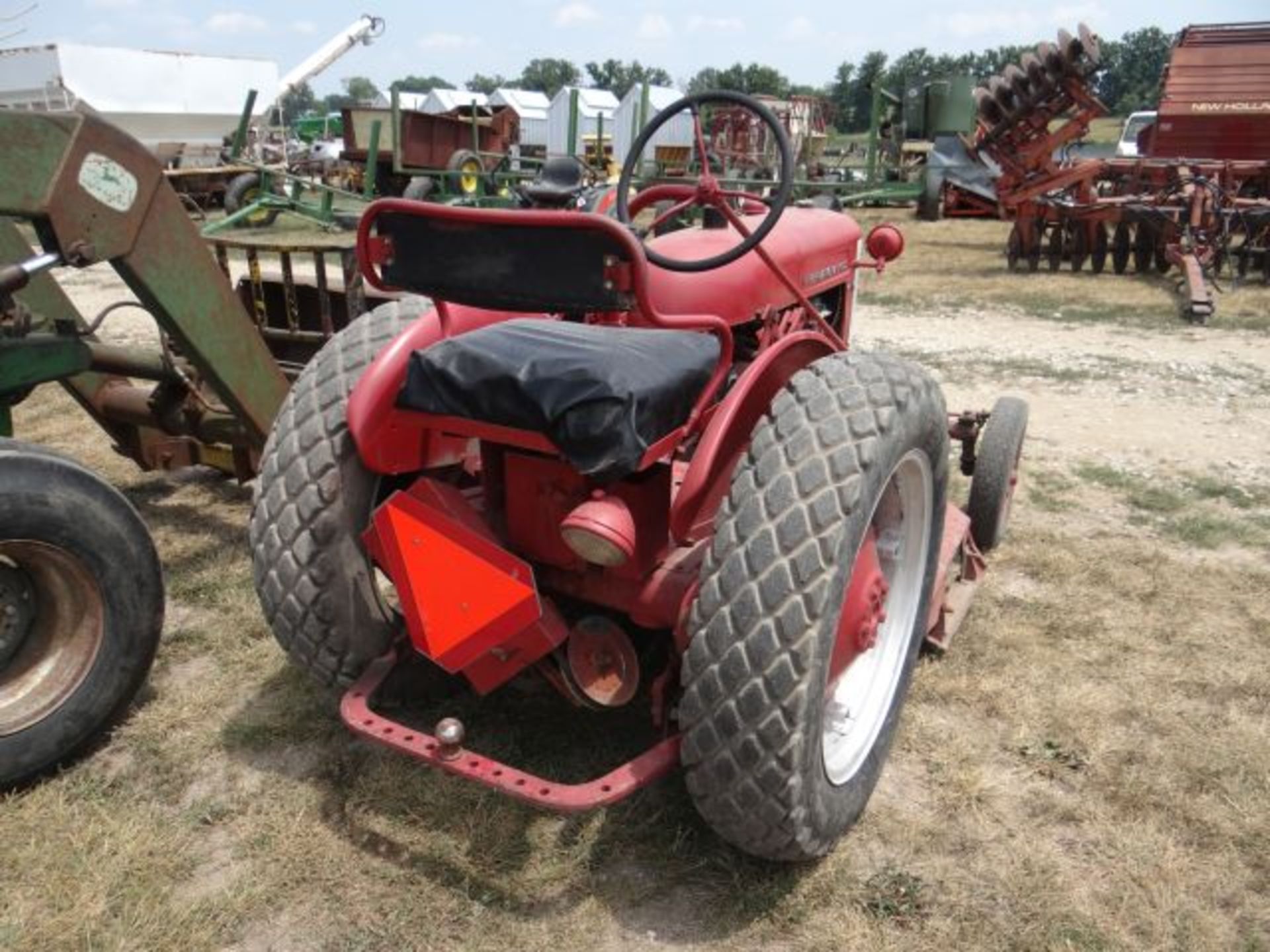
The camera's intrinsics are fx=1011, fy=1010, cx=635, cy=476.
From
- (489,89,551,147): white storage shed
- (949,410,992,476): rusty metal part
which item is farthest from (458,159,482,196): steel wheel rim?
(489,89,551,147): white storage shed

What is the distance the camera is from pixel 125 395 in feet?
13.5

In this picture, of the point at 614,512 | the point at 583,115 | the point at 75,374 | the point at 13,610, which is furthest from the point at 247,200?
the point at 583,115

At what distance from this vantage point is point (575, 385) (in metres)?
1.93

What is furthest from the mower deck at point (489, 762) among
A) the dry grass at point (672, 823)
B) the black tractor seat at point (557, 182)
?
the black tractor seat at point (557, 182)

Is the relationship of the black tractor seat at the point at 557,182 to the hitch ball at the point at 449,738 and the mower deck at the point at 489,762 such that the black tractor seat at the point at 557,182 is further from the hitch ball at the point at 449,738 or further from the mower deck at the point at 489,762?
the hitch ball at the point at 449,738

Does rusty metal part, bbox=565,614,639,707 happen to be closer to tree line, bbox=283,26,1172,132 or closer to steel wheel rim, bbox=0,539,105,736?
steel wheel rim, bbox=0,539,105,736

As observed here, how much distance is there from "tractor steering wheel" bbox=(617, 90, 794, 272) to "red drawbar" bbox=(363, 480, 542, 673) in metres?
0.71

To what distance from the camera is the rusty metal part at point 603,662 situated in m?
2.29

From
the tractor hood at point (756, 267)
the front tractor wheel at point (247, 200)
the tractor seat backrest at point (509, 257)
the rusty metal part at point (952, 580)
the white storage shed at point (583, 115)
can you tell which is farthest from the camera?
the white storage shed at point (583, 115)

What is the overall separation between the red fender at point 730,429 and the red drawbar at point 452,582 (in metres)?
0.37

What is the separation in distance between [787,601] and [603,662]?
603mm

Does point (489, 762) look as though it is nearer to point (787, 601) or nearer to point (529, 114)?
point (787, 601)

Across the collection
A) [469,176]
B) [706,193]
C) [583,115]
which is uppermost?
[583,115]

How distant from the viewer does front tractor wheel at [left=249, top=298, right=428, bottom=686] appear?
2.33 m
